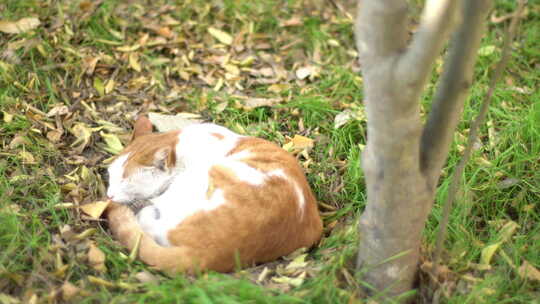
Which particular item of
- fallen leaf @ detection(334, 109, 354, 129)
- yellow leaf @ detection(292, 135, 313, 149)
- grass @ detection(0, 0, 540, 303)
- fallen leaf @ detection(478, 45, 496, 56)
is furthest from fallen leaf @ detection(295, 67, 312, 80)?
fallen leaf @ detection(478, 45, 496, 56)

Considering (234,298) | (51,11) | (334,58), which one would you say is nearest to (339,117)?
(334,58)

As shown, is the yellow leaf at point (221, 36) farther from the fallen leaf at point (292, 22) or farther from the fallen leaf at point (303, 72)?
the fallen leaf at point (303, 72)

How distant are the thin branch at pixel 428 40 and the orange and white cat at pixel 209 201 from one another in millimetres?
970

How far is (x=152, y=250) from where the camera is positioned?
2.34 meters

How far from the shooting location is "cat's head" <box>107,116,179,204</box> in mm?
2740

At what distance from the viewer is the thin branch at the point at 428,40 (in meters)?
1.60

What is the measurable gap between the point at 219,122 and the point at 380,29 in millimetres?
2074

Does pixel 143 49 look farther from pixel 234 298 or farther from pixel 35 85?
pixel 234 298

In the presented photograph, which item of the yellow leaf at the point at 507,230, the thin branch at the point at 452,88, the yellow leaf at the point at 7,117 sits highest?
the thin branch at the point at 452,88

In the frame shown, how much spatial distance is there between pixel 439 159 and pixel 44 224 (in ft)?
6.23

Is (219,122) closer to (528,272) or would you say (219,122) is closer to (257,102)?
(257,102)

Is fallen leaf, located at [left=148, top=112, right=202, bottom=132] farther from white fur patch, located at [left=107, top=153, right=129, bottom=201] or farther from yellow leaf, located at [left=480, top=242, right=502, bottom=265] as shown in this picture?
yellow leaf, located at [left=480, top=242, right=502, bottom=265]

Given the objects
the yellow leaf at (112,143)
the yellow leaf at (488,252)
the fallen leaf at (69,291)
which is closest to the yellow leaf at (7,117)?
the yellow leaf at (112,143)

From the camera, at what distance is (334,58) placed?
4238 mm
